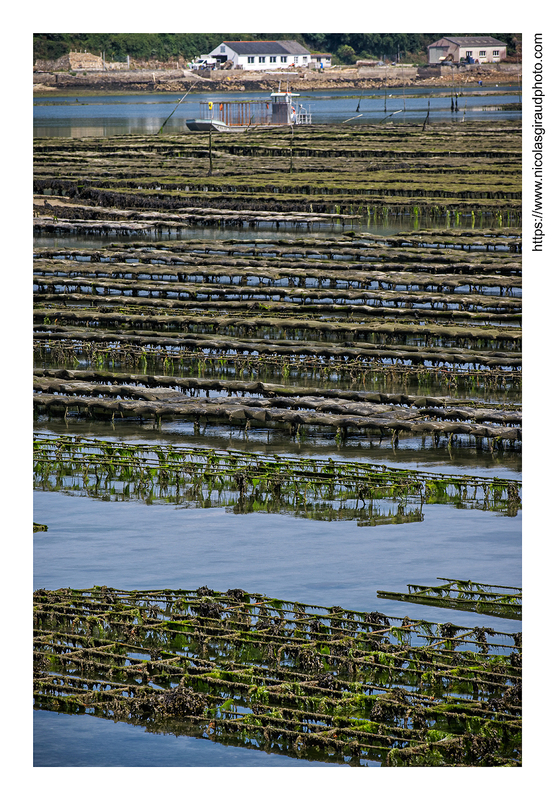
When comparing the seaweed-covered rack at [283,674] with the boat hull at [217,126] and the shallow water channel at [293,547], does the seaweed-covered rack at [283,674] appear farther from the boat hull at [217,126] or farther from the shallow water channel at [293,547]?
the boat hull at [217,126]

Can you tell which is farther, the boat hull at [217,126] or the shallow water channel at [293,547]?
the boat hull at [217,126]

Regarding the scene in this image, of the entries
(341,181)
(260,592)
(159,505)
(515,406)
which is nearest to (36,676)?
(260,592)

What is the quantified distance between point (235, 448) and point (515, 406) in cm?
1205

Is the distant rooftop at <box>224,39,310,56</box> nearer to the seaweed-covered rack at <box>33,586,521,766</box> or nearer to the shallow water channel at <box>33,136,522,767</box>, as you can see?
the shallow water channel at <box>33,136,522,767</box>

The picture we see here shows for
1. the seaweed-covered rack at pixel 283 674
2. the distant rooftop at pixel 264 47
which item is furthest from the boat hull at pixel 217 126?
the seaweed-covered rack at pixel 283 674

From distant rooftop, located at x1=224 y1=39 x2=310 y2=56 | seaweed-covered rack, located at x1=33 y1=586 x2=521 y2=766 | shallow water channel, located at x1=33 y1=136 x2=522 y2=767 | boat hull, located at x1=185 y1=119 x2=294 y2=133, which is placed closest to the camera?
seaweed-covered rack, located at x1=33 y1=586 x2=521 y2=766

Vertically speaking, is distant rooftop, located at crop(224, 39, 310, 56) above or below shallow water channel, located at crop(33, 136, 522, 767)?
above

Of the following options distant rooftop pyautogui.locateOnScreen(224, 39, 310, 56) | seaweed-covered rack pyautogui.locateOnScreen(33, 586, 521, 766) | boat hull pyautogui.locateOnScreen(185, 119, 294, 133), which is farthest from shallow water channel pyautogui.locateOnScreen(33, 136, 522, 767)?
distant rooftop pyautogui.locateOnScreen(224, 39, 310, 56)

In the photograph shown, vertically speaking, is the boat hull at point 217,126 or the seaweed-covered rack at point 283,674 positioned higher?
the boat hull at point 217,126

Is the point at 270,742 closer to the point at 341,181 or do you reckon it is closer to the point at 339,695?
the point at 339,695

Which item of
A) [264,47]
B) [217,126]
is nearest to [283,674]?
[217,126]

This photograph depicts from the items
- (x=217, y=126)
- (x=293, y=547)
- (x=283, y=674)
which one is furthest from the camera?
(x=217, y=126)

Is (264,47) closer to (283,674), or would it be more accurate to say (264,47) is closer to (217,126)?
(217,126)

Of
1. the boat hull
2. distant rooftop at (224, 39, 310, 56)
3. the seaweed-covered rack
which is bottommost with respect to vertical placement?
the seaweed-covered rack
